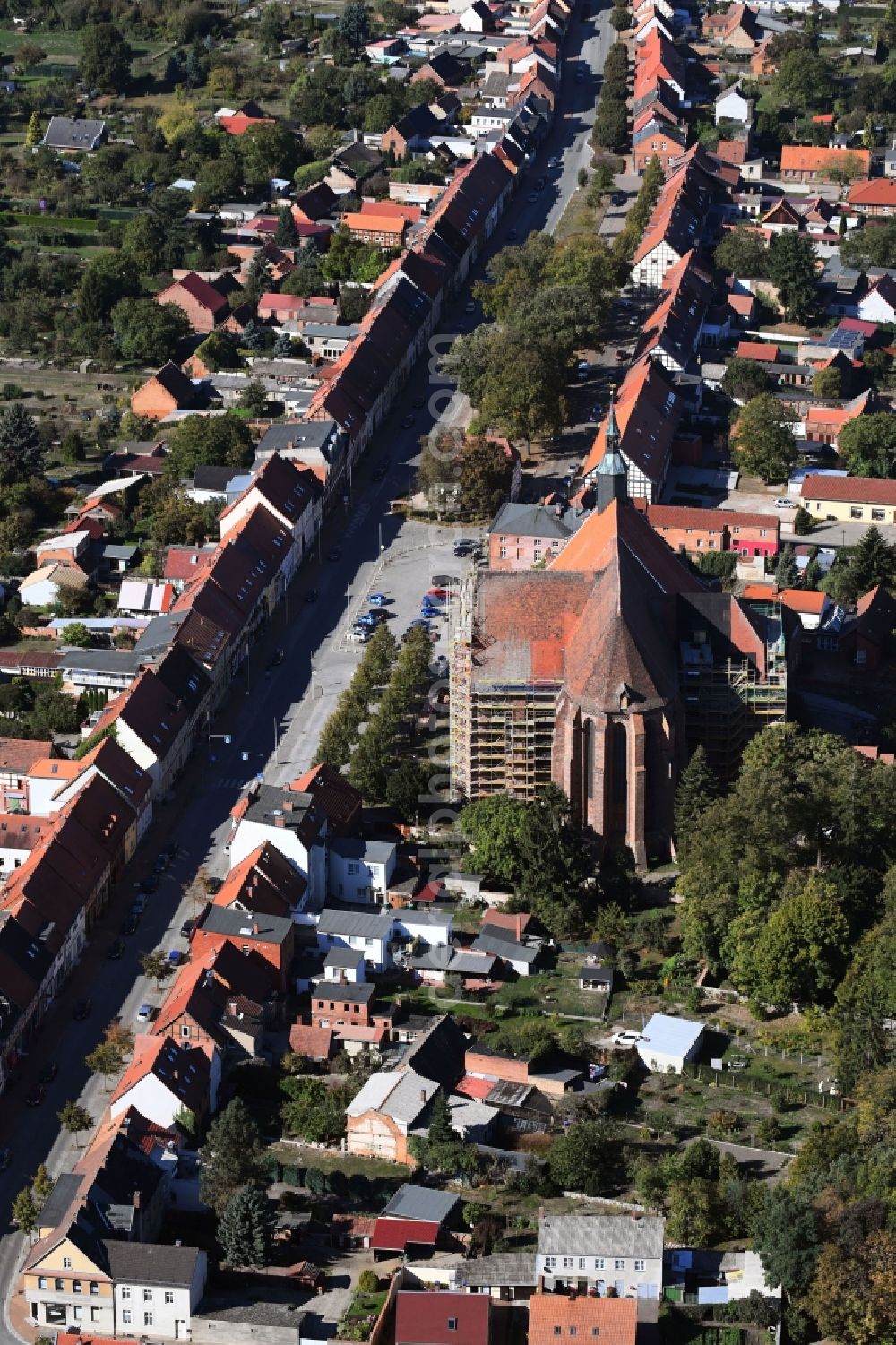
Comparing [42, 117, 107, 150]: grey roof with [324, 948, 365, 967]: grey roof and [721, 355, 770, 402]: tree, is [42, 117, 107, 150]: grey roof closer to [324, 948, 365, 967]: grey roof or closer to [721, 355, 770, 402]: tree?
[721, 355, 770, 402]: tree

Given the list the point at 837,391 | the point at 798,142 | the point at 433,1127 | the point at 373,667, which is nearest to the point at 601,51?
the point at 798,142

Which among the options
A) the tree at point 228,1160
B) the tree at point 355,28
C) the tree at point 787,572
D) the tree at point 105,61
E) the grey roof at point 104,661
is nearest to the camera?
the tree at point 228,1160

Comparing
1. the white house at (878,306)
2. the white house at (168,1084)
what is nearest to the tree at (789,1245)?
the white house at (168,1084)

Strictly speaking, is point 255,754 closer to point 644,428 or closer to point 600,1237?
point 644,428

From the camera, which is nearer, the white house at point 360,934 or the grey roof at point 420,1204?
the grey roof at point 420,1204

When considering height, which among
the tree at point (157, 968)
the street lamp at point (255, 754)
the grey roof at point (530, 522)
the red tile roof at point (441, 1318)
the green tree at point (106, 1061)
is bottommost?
the red tile roof at point (441, 1318)

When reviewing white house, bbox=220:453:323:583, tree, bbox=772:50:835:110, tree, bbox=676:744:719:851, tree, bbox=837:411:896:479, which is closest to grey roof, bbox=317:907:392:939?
tree, bbox=676:744:719:851

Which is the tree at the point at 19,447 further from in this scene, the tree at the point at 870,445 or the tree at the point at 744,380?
the tree at the point at 870,445
